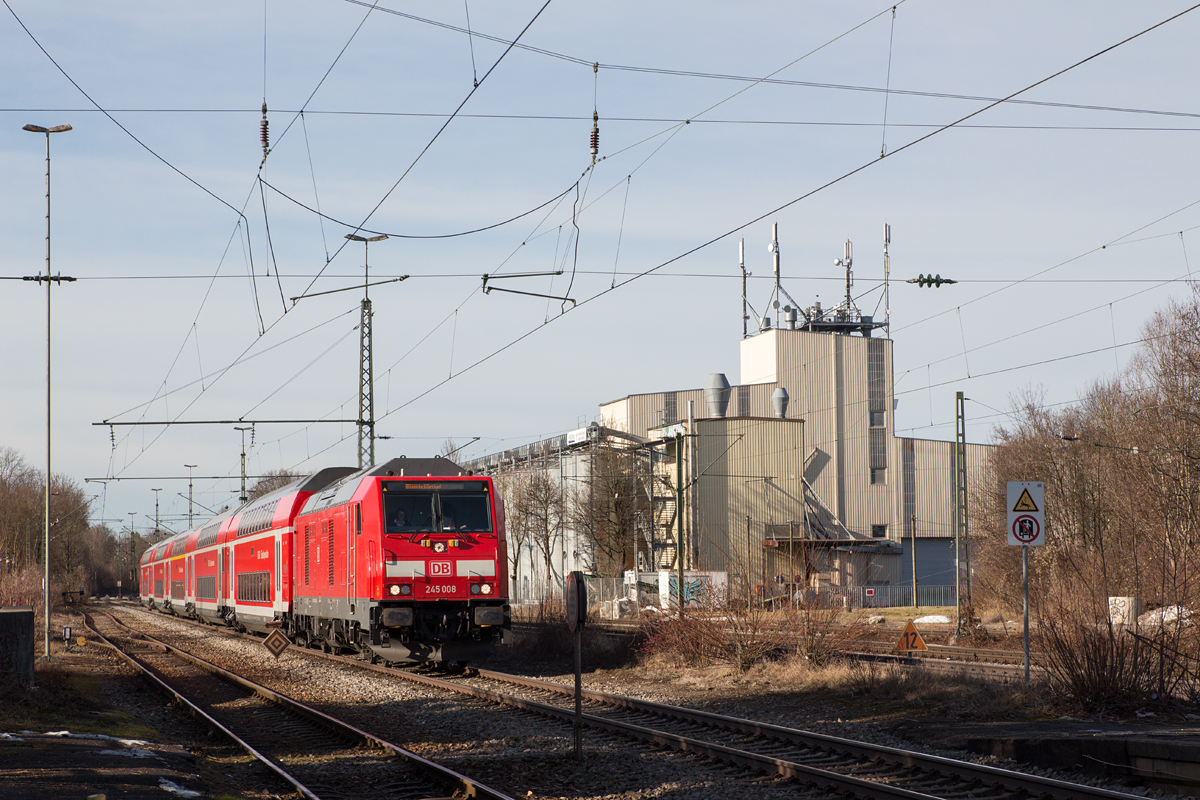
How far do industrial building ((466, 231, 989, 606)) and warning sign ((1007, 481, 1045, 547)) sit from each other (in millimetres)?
43121

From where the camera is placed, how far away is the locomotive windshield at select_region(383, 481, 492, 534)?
2195 cm

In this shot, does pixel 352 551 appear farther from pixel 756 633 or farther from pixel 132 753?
pixel 132 753

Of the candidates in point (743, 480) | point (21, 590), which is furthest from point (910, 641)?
point (743, 480)

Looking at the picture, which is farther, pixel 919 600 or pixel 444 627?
pixel 919 600

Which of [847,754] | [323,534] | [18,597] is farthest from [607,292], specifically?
[18,597]

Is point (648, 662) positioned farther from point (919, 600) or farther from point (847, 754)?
point (919, 600)

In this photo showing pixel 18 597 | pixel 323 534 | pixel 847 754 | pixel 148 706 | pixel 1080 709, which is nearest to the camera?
pixel 847 754

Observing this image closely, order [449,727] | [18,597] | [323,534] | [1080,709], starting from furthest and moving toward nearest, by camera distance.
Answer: [18,597]
[323,534]
[449,727]
[1080,709]

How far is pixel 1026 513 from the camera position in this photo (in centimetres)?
1531

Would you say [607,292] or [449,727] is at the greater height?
[607,292]

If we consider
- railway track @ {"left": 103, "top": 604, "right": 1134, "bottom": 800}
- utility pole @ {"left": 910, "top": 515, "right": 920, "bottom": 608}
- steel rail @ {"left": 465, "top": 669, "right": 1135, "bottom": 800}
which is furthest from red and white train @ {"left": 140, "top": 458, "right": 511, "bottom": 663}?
utility pole @ {"left": 910, "top": 515, "right": 920, "bottom": 608}

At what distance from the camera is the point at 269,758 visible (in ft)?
43.9

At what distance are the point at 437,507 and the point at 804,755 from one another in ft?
38.4

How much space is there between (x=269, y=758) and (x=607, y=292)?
38.9 feet
